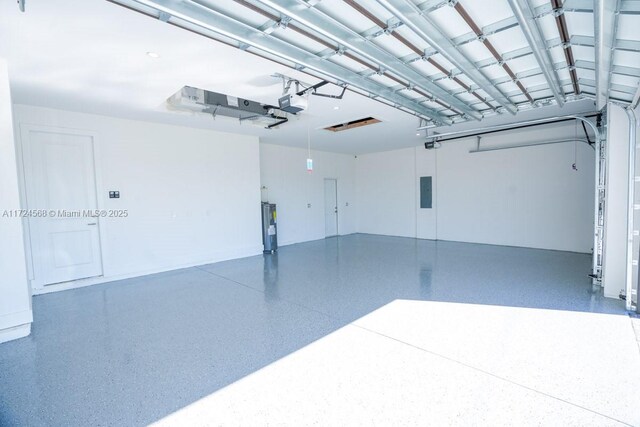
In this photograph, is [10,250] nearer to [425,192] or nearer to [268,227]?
[268,227]

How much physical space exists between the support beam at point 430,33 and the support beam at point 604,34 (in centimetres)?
95

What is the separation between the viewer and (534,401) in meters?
1.97

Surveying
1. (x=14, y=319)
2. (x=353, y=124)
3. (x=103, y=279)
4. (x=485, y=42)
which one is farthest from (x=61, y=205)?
(x=485, y=42)

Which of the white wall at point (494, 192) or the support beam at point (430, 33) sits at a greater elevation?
the support beam at point (430, 33)

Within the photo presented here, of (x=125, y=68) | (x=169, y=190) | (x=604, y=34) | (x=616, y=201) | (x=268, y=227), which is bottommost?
(x=268, y=227)

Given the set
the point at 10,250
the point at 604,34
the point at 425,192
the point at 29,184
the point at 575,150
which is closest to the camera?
the point at 604,34

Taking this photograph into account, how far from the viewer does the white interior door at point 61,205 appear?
4.45 metres

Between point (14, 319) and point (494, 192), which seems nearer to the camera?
point (14, 319)

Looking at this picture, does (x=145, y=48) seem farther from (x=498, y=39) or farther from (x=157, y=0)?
(x=498, y=39)

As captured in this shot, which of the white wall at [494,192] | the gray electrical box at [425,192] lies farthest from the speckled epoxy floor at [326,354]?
the gray electrical box at [425,192]

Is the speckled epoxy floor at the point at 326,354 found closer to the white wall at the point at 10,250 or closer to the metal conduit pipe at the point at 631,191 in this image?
the white wall at the point at 10,250

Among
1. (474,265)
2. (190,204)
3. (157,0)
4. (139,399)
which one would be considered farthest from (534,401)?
(190,204)

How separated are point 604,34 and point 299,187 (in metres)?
6.97

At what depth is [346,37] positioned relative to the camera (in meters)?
2.40
